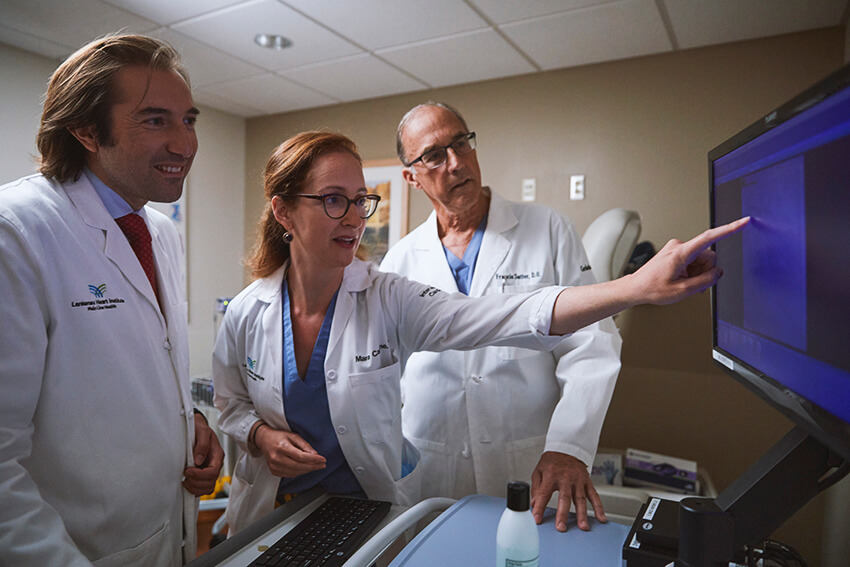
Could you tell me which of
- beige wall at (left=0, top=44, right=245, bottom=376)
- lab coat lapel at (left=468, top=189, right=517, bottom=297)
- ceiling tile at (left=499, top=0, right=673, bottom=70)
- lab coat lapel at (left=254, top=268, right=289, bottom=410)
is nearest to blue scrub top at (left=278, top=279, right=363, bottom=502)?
lab coat lapel at (left=254, top=268, right=289, bottom=410)

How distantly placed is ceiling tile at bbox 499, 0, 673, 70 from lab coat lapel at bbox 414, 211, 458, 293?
1.33 metres

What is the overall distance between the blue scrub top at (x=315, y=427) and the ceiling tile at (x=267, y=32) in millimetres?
1887

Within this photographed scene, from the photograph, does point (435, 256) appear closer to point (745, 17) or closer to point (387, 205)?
point (745, 17)

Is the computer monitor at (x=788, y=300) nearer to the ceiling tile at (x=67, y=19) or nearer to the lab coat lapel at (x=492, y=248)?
the lab coat lapel at (x=492, y=248)

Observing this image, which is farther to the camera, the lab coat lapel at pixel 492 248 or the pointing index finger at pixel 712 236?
the lab coat lapel at pixel 492 248

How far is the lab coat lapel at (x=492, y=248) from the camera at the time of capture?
66.4 inches

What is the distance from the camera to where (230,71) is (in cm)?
333

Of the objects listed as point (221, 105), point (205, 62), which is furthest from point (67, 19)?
point (221, 105)

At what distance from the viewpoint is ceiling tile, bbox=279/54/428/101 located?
3.18 m

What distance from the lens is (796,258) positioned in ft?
2.11

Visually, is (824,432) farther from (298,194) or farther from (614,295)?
(298,194)

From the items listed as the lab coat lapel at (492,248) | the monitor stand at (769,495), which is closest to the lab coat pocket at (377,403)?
the lab coat lapel at (492,248)

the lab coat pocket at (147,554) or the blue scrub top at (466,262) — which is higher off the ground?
the blue scrub top at (466,262)

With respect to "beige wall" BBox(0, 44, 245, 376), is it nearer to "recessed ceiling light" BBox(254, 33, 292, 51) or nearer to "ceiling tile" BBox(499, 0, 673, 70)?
"recessed ceiling light" BBox(254, 33, 292, 51)
